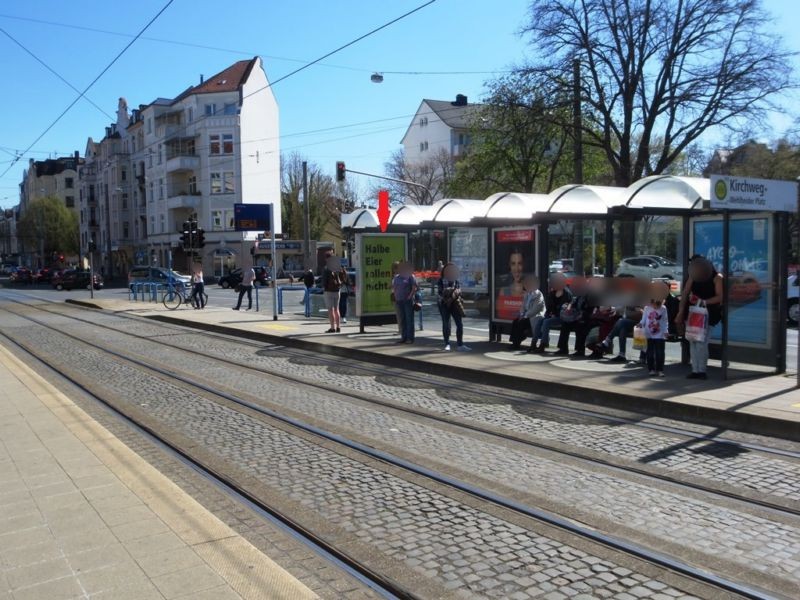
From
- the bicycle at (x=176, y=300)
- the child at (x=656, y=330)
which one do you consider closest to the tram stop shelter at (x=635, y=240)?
the child at (x=656, y=330)

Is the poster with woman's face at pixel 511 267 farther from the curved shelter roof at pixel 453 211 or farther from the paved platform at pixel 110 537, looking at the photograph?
the paved platform at pixel 110 537

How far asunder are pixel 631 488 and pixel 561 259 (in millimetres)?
13217

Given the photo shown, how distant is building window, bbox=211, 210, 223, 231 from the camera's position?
6228 cm

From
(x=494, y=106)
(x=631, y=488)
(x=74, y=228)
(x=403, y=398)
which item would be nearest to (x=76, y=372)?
(x=403, y=398)

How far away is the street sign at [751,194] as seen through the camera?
28.9ft

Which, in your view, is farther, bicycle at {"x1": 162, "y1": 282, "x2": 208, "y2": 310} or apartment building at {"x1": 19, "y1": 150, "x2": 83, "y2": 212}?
apartment building at {"x1": 19, "y1": 150, "x2": 83, "y2": 212}

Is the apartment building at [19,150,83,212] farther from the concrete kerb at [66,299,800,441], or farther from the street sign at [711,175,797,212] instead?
the street sign at [711,175,797,212]

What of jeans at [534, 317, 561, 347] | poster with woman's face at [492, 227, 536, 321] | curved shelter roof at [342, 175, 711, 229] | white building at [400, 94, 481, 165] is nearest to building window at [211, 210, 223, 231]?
white building at [400, 94, 481, 165]

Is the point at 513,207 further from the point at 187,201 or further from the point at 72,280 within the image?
the point at 187,201

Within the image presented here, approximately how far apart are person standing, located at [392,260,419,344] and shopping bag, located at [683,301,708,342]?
5.85 metres

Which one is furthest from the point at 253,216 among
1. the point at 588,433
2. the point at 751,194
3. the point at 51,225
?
the point at 51,225

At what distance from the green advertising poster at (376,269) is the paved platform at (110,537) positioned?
10.1 m

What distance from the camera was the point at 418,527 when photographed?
16.2 ft

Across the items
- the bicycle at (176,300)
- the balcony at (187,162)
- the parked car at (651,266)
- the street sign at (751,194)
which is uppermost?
the balcony at (187,162)
